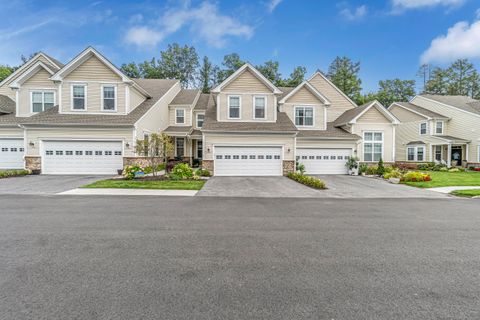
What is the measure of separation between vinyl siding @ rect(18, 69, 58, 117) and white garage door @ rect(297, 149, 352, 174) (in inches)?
789

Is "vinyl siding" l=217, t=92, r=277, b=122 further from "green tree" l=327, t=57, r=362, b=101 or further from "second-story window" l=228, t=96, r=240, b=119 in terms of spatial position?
"green tree" l=327, t=57, r=362, b=101

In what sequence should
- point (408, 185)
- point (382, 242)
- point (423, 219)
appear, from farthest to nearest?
point (408, 185)
point (423, 219)
point (382, 242)

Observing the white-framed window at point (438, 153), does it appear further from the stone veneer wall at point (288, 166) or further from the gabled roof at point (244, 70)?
the gabled roof at point (244, 70)

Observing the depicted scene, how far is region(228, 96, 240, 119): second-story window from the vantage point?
1783cm

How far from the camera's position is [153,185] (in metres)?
11.6

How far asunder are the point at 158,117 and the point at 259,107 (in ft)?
28.7

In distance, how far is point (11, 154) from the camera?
1709 cm

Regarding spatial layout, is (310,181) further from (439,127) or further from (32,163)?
(439,127)

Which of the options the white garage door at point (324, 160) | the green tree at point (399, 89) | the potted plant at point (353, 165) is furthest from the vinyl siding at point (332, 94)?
the green tree at point (399, 89)

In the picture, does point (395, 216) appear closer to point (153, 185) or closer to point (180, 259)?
point (180, 259)

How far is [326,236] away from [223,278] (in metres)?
2.78

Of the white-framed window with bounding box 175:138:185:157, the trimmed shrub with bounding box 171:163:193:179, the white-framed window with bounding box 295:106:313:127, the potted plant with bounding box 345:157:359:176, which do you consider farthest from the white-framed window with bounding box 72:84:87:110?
the potted plant with bounding box 345:157:359:176

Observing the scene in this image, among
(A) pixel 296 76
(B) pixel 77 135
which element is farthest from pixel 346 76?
(B) pixel 77 135

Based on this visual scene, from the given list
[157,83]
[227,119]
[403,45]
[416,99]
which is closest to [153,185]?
[227,119]
